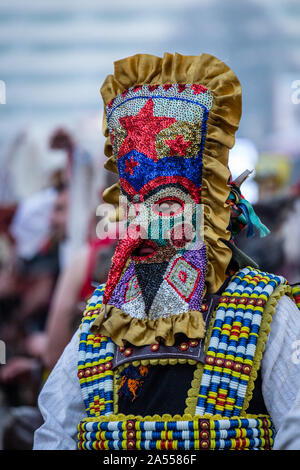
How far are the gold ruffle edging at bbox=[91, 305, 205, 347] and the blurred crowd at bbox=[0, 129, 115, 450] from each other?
2396mm

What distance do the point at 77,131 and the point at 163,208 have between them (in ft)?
14.6

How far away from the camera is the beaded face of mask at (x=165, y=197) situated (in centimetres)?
221

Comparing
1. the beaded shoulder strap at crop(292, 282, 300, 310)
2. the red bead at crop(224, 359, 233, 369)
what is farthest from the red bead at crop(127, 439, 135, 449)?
the beaded shoulder strap at crop(292, 282, 300, 310)

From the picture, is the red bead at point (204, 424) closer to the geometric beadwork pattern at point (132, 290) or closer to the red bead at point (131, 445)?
the red bead at point (131, 445)

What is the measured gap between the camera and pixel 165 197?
2232 millimetres

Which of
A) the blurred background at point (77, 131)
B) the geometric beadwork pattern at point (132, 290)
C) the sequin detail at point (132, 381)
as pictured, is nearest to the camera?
the sequin detail at point (132, 381)

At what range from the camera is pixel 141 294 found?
228 cm

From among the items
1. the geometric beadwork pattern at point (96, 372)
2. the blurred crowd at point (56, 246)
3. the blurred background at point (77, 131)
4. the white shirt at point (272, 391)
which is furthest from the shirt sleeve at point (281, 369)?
the blurred background at point (77, 131)

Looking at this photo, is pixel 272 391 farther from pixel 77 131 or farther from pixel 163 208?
pixel 77 131

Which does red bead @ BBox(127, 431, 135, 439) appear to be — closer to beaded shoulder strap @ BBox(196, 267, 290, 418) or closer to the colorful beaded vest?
the colorful beaded vest

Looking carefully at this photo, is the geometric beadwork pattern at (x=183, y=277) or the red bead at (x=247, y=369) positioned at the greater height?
the geometric beadwork pattern at (x=183, y=277)

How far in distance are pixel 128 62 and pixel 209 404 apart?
1.16m

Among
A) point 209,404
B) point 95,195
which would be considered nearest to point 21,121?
point 95,195
